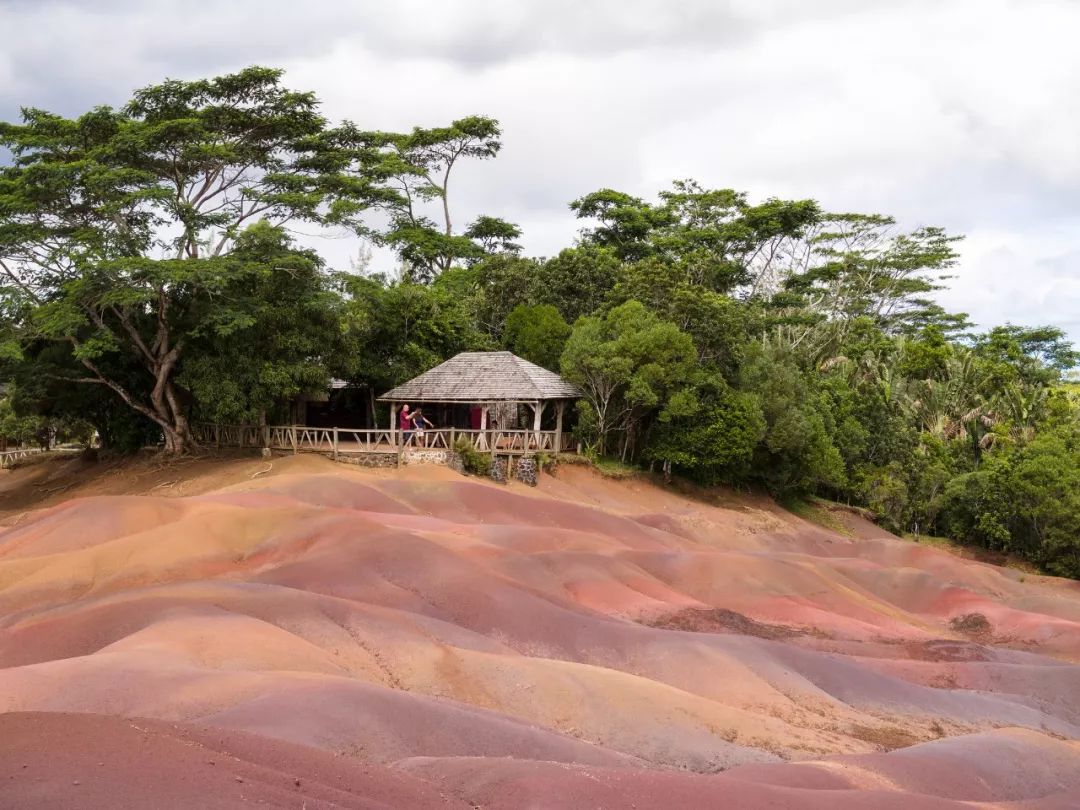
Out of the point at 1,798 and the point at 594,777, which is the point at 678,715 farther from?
the point at 1,798

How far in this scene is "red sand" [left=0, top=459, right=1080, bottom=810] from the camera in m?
10.3

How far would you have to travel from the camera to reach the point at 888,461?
46.8 metres

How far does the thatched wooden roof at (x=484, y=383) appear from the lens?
123 ft

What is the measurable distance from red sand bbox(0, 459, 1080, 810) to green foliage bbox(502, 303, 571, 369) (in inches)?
514

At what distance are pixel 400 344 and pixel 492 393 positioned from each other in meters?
7.26

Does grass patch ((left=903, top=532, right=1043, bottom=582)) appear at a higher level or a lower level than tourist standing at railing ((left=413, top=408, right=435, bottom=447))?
lower

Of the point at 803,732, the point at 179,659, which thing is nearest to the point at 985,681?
the point at 803,732

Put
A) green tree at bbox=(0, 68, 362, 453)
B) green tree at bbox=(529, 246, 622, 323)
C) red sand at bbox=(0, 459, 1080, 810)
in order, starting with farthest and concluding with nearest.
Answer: green tree at bbox=(529, 246, 622, 323) < green tree at bbox=(0, 68, 362, 453) < red sand at bbox=(0, 459, 1080, 810)

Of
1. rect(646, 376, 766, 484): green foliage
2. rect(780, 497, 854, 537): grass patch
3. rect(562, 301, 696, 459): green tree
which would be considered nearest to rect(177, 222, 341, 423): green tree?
rect(562, 301, 696, 459): green tree

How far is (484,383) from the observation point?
38156 mm

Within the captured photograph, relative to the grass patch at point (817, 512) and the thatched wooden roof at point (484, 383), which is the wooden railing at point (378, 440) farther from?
the grass patch at point (817, 512)

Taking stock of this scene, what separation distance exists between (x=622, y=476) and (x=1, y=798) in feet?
108

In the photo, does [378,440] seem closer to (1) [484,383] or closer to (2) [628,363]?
(1) [484,383]

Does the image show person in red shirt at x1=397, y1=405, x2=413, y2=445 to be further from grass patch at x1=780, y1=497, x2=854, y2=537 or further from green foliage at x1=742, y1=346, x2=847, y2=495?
grass patch at x1=780, y1=497, x2=854, y2=537
